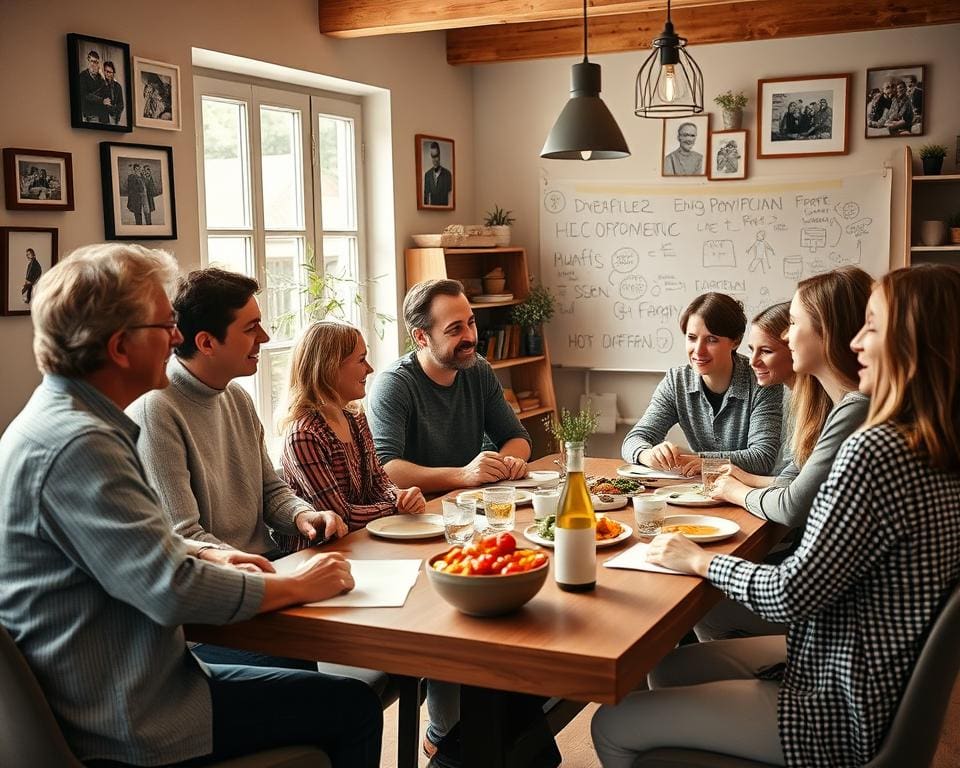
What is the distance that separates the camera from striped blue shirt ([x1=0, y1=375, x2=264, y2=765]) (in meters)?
1.59

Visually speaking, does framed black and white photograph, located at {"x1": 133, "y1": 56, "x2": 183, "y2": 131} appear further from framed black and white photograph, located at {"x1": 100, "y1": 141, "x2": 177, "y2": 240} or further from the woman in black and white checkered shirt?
the woman in black and white checkered shirt

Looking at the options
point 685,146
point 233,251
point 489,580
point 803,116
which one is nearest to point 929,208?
point 803,116

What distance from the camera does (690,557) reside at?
6.50 ft

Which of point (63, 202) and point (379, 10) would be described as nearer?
point (63, 202)

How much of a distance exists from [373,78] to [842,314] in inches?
125

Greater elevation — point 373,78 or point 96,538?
point 373,78

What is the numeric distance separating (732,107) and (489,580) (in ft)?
13.5

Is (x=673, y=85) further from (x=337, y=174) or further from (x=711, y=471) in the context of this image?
(x=337, y=174)

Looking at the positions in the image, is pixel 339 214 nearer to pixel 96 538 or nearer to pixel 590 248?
pixel 590 248

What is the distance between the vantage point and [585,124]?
2.85 metres

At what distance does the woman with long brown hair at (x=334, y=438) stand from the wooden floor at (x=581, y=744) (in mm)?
755

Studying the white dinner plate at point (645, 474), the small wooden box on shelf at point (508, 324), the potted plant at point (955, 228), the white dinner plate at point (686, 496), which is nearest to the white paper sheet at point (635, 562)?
the white dinner plate at point (686, 496)

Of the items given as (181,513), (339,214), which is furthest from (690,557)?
(339,214)

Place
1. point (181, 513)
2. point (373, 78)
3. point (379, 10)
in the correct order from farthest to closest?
point (373, 78) < point (379, 10) < point (181, 513)
